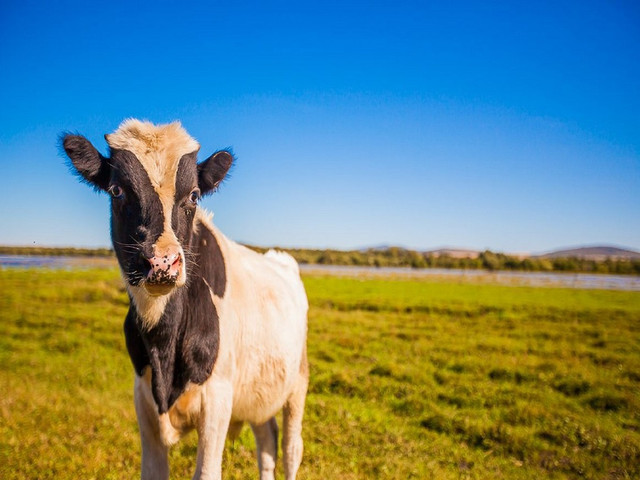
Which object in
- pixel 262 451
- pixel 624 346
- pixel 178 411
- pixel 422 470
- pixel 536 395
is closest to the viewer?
pixel 178 411

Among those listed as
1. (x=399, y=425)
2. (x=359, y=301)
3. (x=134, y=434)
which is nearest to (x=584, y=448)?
(x=399, y=425)

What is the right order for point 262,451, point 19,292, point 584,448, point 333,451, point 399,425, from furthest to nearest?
point 19,292, point 399,425, point 584,448, point 333,451, point 262,451

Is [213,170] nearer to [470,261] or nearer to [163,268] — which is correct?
[163,268]

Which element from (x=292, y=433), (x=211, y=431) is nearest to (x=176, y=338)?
(x=211, y=431)

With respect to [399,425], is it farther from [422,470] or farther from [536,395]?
[536,395]

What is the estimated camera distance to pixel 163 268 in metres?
2.47

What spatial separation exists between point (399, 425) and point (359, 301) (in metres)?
21.1

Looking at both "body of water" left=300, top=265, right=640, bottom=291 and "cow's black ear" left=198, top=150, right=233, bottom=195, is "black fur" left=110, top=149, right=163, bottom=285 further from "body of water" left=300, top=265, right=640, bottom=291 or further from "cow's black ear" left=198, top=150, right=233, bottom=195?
"body of water" left=300, top=265, right=640, bottom=291

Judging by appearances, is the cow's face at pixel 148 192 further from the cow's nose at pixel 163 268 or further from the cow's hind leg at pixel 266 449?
the cow's hind leg at pixel 266 449

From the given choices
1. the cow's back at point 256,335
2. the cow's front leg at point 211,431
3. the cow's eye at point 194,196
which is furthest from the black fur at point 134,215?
the cow's front leg at point 211,431

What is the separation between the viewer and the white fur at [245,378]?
3.05 metres

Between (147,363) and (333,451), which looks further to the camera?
(333,451)

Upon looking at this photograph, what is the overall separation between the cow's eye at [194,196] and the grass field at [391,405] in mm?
3836

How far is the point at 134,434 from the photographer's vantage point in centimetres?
643
